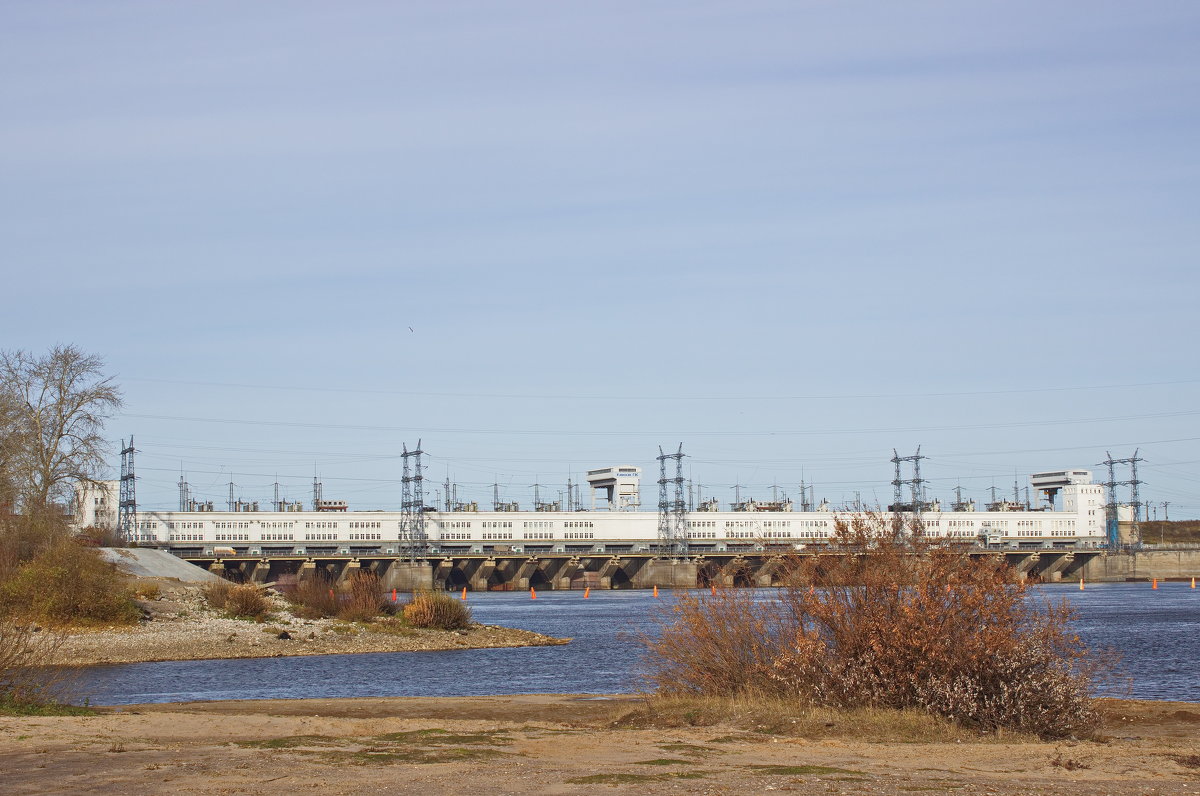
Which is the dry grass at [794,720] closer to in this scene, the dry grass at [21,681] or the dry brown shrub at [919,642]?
the dry brown shrub at [919,642]

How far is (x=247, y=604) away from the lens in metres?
52.6

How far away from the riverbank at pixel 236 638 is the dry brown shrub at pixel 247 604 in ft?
1.94

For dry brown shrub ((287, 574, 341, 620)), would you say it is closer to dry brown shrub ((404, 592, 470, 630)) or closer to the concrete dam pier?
dry brown shrub ((404, 592, 470, 630))

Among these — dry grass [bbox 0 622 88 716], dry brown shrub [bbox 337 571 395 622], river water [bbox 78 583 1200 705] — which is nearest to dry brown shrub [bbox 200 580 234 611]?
dry brown shrub [bbox 337 571 395 622]

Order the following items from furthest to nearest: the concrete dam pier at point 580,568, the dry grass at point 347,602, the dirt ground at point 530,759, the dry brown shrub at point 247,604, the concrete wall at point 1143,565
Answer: the concrete wall at point 1143,565
the concrete dam pier at point 580,568
the dry grass at point 347,602
the dry brown shrub at point 247,604
the dirt ground at point 530,759

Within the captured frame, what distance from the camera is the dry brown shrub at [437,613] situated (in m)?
50.9

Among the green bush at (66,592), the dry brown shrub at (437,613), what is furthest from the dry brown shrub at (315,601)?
the green bush at (66,592)

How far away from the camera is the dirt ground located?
14227 millimetres

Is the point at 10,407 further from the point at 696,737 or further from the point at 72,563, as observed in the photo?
the point at 696,737

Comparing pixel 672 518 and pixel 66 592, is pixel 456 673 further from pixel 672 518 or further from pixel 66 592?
pixel 672 518

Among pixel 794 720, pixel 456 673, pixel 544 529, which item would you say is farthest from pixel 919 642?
pixel 544 529

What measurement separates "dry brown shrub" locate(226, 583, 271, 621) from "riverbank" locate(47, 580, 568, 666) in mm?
592

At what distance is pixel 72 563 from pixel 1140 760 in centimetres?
4085

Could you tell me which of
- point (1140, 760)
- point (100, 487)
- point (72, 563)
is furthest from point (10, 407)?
point (1140, 760)
